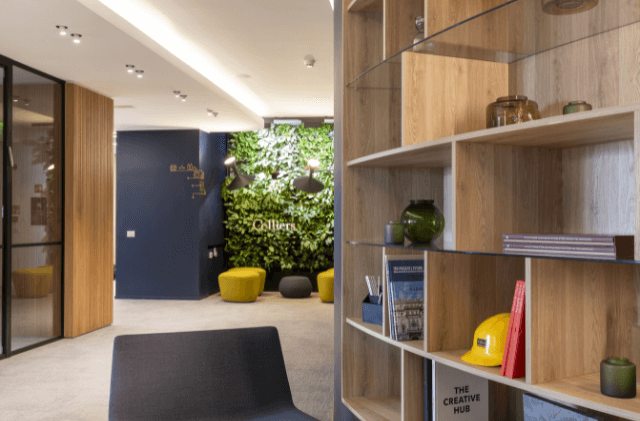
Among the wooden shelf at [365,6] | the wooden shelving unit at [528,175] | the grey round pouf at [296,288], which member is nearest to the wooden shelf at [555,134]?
the wooden shelving unit at [528,175]

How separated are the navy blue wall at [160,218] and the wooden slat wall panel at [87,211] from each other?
6.44 ft

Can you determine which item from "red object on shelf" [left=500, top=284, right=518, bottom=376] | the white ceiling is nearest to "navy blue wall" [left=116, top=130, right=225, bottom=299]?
the white ceiling

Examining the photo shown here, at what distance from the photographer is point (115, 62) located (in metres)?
4.80

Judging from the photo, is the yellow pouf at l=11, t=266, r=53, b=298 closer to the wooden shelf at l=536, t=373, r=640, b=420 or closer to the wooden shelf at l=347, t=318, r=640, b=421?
the wooden shelf at l=347, t=318, r=640, b=421

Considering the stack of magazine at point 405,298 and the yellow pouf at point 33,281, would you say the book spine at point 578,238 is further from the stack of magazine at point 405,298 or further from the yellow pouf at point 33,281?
the yellow pouf at point 33,281

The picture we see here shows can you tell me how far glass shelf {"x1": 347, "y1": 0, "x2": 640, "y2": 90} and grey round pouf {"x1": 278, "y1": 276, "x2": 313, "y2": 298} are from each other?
21.8 feet

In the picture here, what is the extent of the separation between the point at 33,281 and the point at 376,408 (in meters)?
4.19

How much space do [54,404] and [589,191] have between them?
135 inches

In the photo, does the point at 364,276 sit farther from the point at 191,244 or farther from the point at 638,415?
the point at 191,244

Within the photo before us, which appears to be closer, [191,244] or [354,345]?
[354,345]

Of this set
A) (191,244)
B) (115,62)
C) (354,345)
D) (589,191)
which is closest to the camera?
(589,191)

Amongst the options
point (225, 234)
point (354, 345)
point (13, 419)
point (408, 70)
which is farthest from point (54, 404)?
point (225, 234)

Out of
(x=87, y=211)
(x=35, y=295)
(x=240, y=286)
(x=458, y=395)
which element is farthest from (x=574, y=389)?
(x=240, y=286)

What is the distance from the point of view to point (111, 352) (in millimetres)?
4906
